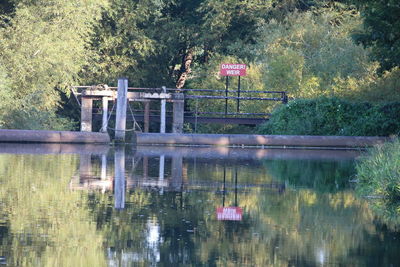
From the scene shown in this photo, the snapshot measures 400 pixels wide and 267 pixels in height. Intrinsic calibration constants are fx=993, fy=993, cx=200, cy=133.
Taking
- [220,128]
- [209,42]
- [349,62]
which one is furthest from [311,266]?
[209,42]

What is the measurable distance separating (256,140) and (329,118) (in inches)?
152

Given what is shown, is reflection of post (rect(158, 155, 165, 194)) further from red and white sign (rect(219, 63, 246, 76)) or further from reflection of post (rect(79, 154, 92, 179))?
red and white sign (rect(219, 63, 246, 76))

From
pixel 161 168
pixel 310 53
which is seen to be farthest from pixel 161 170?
pixel 310 53

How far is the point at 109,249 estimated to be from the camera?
1230 cm

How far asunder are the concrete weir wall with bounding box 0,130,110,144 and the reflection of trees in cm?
1179

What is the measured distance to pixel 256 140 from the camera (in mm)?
37156

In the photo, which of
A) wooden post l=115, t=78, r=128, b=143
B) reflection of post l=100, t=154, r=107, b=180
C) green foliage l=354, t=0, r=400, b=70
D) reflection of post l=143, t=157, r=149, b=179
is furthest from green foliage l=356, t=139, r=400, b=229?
wooden post l=115, t=78, r=128, b=143

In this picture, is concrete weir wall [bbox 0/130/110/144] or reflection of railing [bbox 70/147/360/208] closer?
reflection of railing [bbox 70/147/360/208]

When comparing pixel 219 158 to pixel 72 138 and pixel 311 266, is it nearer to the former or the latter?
pixel 72 138

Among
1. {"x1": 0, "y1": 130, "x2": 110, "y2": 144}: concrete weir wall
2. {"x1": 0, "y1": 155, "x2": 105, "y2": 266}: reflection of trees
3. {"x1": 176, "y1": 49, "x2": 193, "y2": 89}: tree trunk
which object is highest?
{"x1": 176, "y1": 49, "x2": 193, "y2": 89}: tree trunk

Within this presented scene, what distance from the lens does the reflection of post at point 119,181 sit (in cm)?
1720

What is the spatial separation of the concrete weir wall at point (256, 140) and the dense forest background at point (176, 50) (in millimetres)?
1985

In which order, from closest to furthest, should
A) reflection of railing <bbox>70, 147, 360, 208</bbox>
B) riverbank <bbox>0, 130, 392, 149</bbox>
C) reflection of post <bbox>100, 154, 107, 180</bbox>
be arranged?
1. reflection of railing <bbox>70, 147, 360, 208</bbox>
2. reflection of post <bbox>100, 154, 107, 180</bbox>
3. riverbank <bbox>0, 130, 392, 149</bbox>

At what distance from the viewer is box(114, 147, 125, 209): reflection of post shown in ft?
56.4
